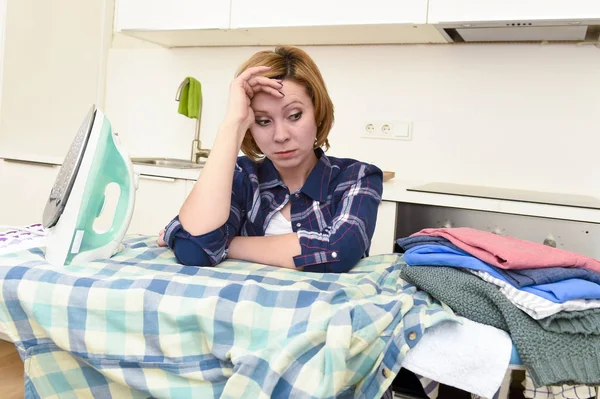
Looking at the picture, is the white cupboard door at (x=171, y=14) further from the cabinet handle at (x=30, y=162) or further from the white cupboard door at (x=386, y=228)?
the white cupboard door at (x=386, y=228)

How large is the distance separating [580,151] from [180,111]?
5.60ft

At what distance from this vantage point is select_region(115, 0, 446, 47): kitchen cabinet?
2.07 meters

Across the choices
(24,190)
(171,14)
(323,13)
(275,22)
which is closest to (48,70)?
(24,190)

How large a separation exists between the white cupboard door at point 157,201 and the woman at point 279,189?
96 centimetres

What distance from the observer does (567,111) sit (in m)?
2.16

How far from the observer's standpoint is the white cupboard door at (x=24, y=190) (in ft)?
8.09

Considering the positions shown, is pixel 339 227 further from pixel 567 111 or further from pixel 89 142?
pixel 567 111

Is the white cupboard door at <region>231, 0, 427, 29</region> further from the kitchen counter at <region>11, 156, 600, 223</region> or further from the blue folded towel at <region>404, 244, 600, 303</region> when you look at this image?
the blue folded towel at <region>404, 244, 600, 303</region>

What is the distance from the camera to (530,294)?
713 mm

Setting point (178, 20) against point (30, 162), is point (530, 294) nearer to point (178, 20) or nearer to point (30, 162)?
point (178, 20)

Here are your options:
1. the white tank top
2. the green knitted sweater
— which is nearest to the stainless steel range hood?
the white tank top

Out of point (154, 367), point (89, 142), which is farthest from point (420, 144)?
point (154, 367)

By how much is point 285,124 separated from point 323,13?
112cm

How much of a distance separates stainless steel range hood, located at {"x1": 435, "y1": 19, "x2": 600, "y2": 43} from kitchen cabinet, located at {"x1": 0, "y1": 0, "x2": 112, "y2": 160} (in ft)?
5.76
